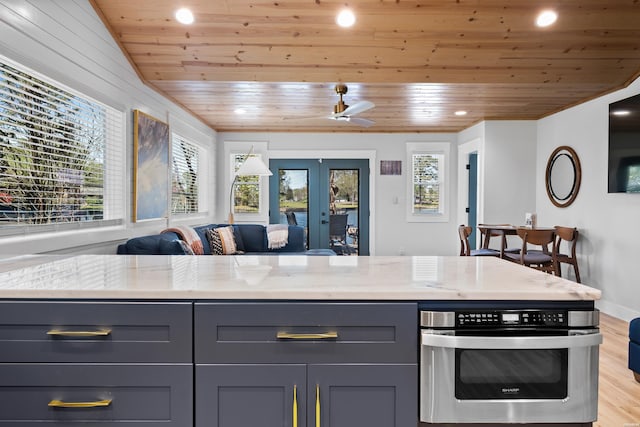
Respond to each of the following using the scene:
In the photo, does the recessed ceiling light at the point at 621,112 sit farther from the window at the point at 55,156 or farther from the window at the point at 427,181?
the window at the point at 55,156

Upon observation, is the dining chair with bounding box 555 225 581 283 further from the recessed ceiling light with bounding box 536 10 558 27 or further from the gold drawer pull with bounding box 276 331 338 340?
the gold drawer pull with bounding box 276 331 338 340

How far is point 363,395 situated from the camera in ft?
4.58

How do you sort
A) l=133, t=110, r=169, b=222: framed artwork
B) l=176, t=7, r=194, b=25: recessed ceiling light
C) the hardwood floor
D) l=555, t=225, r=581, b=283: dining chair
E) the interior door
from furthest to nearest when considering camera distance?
the interior door → l=555, t=225, r=581, b=283: dining chair → l=133, t=110, r=169, b=222: framed artwork → l=176, t=7, r=194, b=25: recessed ceiling light → the hardwood floor

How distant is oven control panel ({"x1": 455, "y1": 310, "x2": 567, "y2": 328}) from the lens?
1379 mm

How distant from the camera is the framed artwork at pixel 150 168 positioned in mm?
3930


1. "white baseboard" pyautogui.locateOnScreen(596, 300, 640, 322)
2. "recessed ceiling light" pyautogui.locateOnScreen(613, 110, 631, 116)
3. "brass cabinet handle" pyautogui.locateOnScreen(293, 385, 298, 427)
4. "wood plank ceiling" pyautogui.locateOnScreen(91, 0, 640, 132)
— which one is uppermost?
"wood plank ceiling" pyautogui.locateOnScreen(91, 0, 640, 132)

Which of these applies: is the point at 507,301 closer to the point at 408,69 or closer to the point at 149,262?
the point at 149,262

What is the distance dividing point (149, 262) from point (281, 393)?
991mm

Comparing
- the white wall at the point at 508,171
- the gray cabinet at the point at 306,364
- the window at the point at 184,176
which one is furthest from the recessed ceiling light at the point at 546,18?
the window at the point at 184,176

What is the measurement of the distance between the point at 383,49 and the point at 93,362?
11.5ft

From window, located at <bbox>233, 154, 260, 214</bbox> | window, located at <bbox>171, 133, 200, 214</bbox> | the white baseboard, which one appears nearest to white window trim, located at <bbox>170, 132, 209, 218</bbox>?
window, located at <bbox>171, 133, 200, 214</bbox>

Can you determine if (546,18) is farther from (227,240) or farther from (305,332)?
(227,240)

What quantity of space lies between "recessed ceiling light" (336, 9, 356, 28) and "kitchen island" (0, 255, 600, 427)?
9.19 ft

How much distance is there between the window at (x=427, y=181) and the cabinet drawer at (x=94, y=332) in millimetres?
6253
